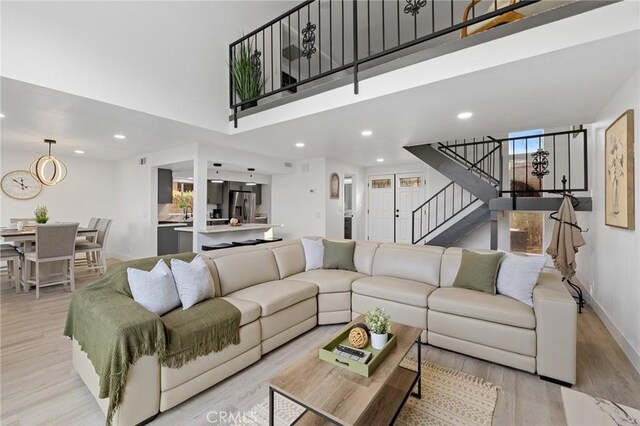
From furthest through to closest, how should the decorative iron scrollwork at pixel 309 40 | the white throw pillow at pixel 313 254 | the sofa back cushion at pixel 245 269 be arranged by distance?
the white throw pillow at pixel 313 254 → the decorative iron scrollwork at pixel 309 40 → the sofa back cushion at pixel 245 269

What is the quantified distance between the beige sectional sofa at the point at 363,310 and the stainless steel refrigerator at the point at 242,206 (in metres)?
4.71

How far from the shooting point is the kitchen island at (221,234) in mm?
5047

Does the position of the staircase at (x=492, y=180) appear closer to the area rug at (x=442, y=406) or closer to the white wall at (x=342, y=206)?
the white wall at (x=342, y=206)

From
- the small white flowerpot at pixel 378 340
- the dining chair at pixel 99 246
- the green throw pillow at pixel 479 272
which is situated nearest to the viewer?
the small white flowerpot at pixel 378 340

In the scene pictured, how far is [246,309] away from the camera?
2.33 m

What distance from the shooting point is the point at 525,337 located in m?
2.20

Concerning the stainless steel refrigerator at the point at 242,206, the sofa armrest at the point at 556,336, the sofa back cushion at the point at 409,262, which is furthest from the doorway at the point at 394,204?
the sofa armrest at the point at 556,336

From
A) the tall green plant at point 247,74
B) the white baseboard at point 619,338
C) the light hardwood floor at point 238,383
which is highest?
the tall green plant at point 247,74

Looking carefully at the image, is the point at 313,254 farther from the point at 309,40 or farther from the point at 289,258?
the point at 309,40

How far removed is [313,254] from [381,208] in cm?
475

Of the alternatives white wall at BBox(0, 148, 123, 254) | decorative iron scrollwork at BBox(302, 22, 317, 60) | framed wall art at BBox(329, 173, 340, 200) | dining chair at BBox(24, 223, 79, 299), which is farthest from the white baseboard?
white wall at BBox(0, 148, 123, 254)

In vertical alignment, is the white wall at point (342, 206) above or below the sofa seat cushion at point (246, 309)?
above

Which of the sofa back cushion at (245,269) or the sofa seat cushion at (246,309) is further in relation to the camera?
the sofa back cushion at (245,269)

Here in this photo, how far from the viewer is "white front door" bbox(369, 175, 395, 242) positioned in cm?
793
